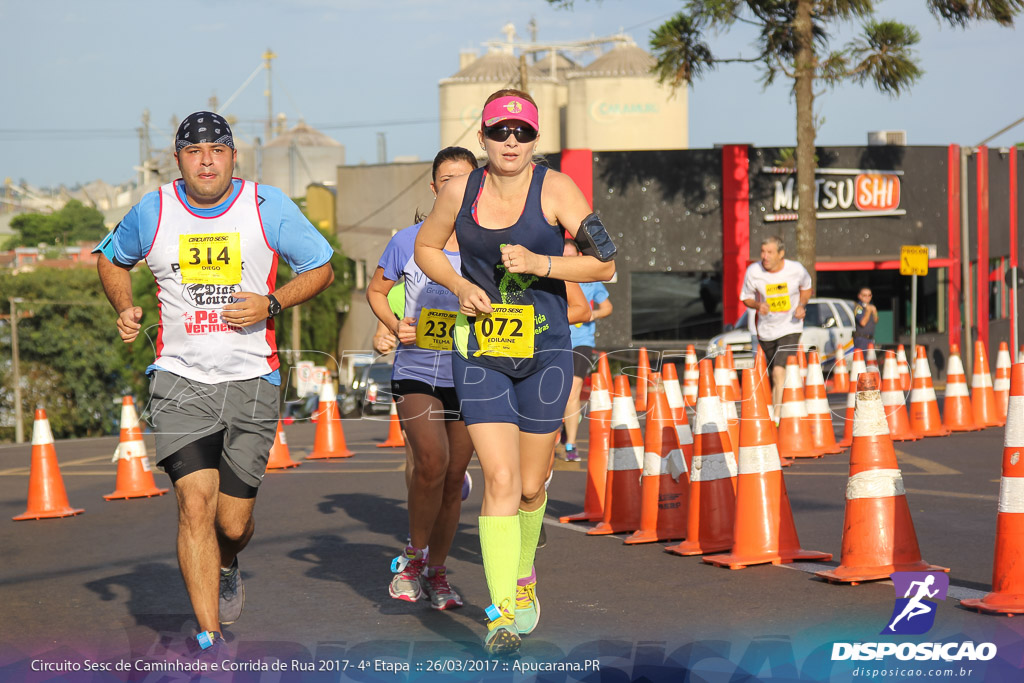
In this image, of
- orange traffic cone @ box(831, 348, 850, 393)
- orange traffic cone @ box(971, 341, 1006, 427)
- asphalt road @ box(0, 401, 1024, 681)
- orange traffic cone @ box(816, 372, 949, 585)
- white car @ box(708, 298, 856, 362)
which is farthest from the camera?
white car @ box(708, 298, 856, 362)

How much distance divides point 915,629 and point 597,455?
12.8ft

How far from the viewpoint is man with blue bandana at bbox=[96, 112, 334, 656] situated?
514cm

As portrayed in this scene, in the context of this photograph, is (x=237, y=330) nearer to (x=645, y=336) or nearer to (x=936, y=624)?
(x=936, y=624)

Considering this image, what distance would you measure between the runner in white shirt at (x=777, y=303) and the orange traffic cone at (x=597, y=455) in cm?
436

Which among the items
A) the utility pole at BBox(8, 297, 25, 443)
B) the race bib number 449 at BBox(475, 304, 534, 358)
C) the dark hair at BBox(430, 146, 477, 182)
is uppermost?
the dark hair at BBox(430, 146, 477, 182)

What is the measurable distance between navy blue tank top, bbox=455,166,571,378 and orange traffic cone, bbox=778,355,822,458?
23.7 feet

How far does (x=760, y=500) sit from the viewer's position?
675 centimetres

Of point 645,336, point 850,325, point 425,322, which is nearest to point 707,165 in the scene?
point 645,336

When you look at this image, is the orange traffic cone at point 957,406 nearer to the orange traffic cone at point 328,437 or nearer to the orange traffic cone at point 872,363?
the orange traffic cone at point 872,363

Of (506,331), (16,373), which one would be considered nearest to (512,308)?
(506,331)

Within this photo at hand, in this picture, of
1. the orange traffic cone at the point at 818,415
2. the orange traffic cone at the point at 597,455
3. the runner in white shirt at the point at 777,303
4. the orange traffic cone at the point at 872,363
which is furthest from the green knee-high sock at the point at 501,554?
the runner in white shirt at the point at 777,303

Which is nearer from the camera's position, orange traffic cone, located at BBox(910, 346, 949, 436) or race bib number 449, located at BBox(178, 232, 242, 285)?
race bib number 449, located at BBox(178, 232, 242, 285)

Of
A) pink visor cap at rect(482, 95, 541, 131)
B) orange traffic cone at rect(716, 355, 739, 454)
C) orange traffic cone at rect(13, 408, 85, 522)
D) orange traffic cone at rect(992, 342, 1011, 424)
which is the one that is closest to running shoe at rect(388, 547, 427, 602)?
pink visor cap at rect(482, 95, 541, 131)

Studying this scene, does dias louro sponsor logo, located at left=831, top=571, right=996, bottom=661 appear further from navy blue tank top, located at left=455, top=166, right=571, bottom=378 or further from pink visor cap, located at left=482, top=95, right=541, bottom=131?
pink visor cap, located at left=482, top=95, right=541, bottom=131
